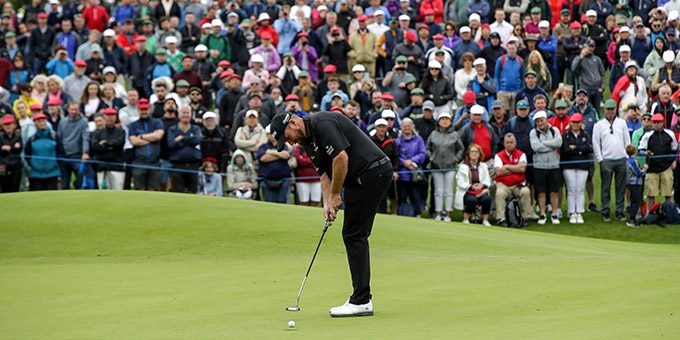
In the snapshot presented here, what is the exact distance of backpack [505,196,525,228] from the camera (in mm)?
21891

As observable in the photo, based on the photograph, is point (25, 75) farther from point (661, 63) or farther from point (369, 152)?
point (369, 152)

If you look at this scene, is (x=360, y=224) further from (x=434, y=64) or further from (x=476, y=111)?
(x=434, y=64)

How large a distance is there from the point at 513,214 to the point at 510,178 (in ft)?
2.47

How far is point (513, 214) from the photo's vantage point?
21.9m

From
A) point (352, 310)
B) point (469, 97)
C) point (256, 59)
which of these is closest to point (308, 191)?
point (469, 97)

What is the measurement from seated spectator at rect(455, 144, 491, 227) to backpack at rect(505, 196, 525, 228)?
372mm

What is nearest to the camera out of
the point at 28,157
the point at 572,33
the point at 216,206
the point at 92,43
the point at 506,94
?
the point at 216,206

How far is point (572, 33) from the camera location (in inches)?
1099

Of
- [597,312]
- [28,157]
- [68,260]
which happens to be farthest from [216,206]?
[597,312]

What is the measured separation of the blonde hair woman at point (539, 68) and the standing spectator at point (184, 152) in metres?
8.10

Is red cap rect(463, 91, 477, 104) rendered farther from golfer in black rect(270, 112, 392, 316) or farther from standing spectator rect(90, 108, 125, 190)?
golfer in black rect(270, 112, 392, 316)

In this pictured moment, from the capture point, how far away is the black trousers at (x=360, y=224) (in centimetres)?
1052

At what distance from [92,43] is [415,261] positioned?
1787 centimetres

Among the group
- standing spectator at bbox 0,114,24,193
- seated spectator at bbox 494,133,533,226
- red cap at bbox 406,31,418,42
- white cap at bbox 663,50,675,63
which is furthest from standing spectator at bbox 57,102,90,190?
white cap at bbox 663,50,675,63
